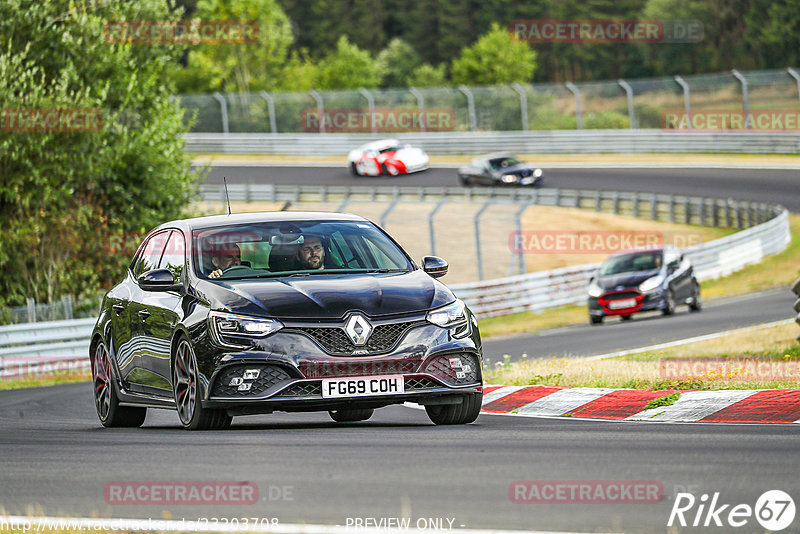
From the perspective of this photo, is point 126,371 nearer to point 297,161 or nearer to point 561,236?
point 561,236

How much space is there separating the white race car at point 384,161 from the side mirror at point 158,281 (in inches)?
1769

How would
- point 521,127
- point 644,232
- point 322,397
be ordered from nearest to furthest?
point 322,397
point 644,232
point 521,127

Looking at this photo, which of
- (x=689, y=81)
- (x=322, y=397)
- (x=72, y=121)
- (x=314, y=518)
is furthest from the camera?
(x=689, y=81)

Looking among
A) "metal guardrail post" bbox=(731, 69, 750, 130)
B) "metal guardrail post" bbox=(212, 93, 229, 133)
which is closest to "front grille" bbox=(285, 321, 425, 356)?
"metal guardrail post" bbox=(731, 69, 750, 130)

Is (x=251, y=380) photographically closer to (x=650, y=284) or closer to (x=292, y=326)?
(x=292, y=326)

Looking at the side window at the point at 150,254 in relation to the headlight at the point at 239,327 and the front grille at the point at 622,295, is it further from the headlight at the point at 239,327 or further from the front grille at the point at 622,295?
the front grille at the point at 622,295

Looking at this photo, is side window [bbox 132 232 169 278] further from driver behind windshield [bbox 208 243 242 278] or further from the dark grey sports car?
the dark grey sports car

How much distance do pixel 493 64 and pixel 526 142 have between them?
42033mm

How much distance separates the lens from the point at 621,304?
26.2 meters

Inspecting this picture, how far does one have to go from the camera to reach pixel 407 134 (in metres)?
60.7

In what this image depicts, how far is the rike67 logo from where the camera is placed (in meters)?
5.23

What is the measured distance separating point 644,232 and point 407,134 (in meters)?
20.9

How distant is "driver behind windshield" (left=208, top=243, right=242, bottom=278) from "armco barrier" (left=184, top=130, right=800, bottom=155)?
4443 cm

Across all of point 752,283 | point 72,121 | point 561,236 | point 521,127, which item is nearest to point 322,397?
point 72,121
